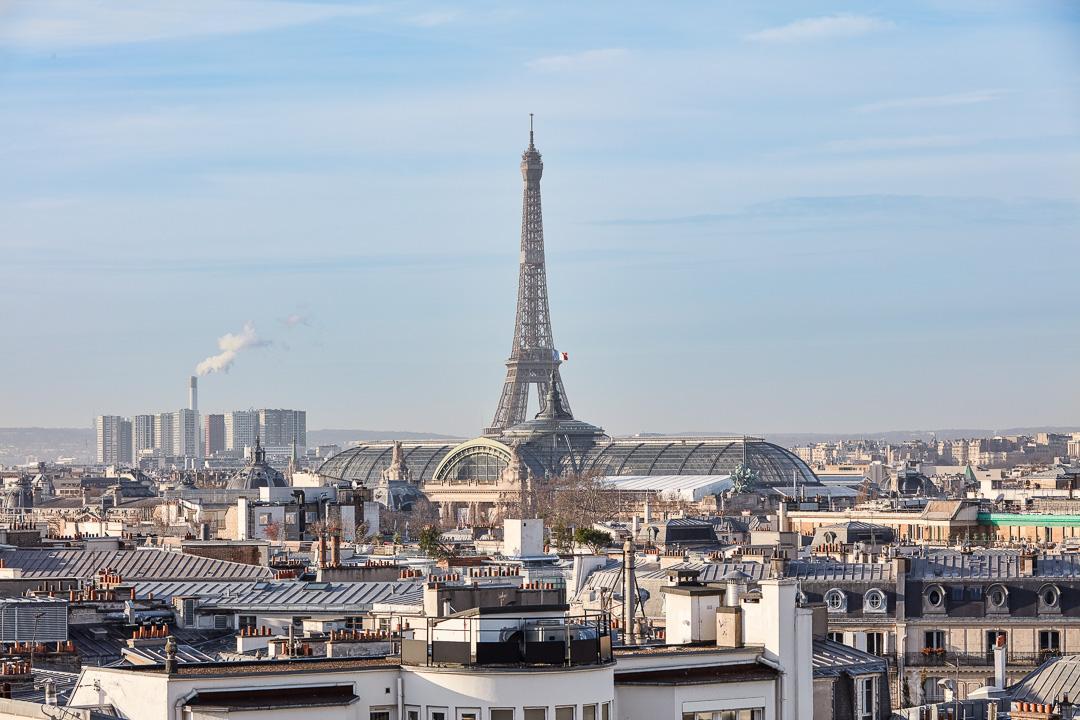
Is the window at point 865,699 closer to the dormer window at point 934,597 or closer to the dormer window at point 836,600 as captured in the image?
the dormer window at point 836,600


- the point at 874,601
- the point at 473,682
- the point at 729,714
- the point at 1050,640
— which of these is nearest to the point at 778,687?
the point at 729,714

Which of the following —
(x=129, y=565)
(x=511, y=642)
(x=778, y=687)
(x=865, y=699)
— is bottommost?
(x=865, y=699)

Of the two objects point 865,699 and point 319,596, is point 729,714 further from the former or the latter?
point 319,596

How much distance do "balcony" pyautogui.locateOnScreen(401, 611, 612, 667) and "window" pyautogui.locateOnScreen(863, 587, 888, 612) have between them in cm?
2901

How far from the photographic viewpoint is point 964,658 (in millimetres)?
45500

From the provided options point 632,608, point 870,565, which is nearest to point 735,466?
point 870,565

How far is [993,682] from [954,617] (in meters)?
6.08

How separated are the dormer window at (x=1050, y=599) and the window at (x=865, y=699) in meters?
19.8

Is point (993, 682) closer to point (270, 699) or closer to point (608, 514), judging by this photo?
point (270, 699)

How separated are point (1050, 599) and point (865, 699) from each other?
2054 centimetres

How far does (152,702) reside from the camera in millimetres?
18219

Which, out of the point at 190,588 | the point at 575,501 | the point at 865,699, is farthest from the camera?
the point at 575,501

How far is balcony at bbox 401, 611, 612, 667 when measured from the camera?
18.2 metres

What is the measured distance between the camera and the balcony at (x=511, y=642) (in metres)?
18.2
